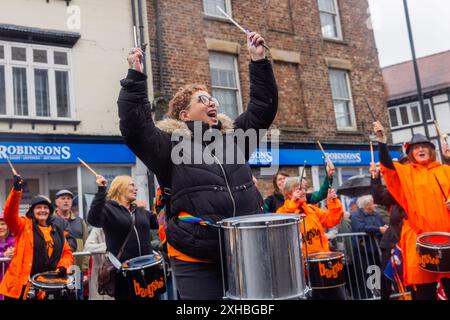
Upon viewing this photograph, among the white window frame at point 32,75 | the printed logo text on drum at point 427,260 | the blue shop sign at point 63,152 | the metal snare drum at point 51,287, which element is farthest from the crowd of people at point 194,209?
the white window frame at point 32,75

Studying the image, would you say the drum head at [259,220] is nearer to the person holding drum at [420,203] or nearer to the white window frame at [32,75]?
the person holding drum at [420,203]

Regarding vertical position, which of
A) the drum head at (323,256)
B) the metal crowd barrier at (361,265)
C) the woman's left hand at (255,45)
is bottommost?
the metal crowd barrier at (361,265)

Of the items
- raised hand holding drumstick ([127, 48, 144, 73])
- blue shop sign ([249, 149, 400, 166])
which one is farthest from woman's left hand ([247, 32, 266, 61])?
blue shop sign ([249, 149, 400, 166])

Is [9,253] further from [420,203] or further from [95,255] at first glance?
[420,203]

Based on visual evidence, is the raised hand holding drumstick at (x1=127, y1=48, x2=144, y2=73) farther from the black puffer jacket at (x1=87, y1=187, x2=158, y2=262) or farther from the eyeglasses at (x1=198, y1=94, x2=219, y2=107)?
the black puffer jacket at (x1=87, y1=187, x2=158, y2=262)

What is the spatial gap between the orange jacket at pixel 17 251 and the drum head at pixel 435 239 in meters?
3.59

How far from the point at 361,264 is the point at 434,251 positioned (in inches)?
139

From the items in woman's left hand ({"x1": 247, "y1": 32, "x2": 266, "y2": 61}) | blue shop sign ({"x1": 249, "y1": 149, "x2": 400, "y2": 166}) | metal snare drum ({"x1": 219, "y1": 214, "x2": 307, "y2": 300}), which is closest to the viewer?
metal snare drum ({"x1": 219, "y1": 214, "x2": 307, "y2": 300})

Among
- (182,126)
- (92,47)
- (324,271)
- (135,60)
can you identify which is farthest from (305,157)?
(135,60)

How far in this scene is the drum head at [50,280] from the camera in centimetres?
451

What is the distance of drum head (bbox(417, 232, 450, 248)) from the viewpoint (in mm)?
4230

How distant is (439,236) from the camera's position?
4.29 m

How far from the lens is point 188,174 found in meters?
2.76
